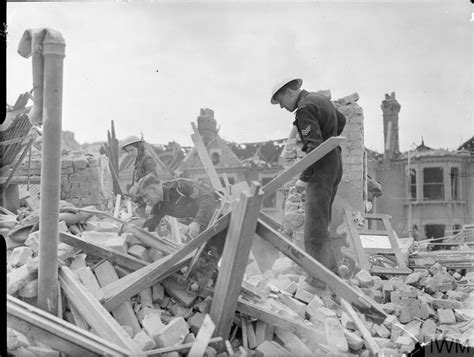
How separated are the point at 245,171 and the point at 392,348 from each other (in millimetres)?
17916

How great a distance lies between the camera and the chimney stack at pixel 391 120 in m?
24.4

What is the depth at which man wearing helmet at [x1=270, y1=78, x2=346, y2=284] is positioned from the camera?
4.39 m

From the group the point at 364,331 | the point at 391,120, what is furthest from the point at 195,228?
the point at 391,120

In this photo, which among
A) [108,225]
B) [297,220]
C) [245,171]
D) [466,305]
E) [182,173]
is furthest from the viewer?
[245,171]

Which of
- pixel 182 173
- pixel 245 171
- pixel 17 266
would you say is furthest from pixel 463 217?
pixel 17 266

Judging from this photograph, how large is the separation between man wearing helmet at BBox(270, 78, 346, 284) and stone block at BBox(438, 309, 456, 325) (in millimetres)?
1058

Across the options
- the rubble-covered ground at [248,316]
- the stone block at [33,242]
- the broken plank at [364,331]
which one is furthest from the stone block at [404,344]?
the stone block at [33,242]

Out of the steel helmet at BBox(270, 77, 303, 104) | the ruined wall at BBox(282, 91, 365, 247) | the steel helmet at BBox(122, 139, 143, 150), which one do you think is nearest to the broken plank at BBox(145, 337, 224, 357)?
the steel helmet at BBox(270, 77, 303, 104)

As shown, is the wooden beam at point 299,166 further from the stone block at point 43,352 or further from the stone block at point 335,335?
the stone block at point 43,352

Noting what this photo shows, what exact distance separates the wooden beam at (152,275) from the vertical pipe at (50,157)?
41 centimetres

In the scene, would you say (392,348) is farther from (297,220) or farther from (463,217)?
(463,217)

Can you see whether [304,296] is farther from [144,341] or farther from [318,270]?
[144,341]

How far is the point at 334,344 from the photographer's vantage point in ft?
11.7

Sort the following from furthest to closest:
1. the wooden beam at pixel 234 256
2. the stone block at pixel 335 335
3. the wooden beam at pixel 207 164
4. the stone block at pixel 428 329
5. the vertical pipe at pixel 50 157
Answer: the wooden beam at pixel 207 164, the stone block at pixel 428 329, the stone block at pixel 335 335, the wooden beam at pixel 234 256, the vertical pipe at pixel 50 157
